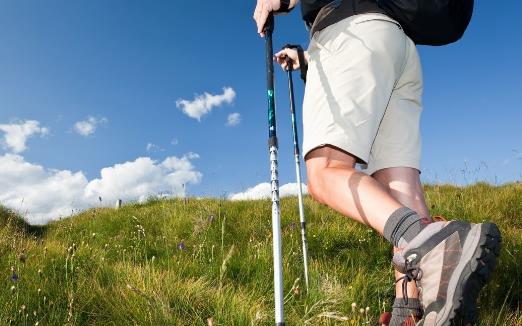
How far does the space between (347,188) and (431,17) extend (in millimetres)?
1280

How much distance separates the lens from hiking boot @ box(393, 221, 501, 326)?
2139mm

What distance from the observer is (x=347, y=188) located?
256cm

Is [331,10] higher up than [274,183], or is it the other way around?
[331,10]

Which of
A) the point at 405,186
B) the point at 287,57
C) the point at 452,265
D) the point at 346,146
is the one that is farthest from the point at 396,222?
the point at 287,57

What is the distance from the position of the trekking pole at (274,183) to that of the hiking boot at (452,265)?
2.08ft

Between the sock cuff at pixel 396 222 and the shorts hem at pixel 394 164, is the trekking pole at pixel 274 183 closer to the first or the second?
the sock cuff at pixel 396 222

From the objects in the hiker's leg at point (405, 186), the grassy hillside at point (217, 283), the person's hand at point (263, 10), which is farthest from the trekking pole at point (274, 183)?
the hiker's leg at point (405, 186)

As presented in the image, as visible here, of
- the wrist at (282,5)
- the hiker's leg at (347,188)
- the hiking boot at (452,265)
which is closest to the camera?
the hiking boot at (452,265)

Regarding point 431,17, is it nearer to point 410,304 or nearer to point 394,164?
point 394,164

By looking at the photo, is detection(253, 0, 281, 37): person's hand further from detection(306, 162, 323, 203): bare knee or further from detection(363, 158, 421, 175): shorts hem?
detection(363, 158, 421, 175): shorts hem

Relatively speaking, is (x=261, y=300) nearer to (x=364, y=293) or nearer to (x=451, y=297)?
(x=364, y=293)

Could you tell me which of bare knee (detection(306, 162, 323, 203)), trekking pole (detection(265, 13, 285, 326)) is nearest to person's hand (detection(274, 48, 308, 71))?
trekking pole (detection(265, 13, 285, 326))

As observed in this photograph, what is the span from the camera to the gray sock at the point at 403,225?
91.0 inches

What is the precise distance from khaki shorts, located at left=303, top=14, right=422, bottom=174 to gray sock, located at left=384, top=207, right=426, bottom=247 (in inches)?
17.9
